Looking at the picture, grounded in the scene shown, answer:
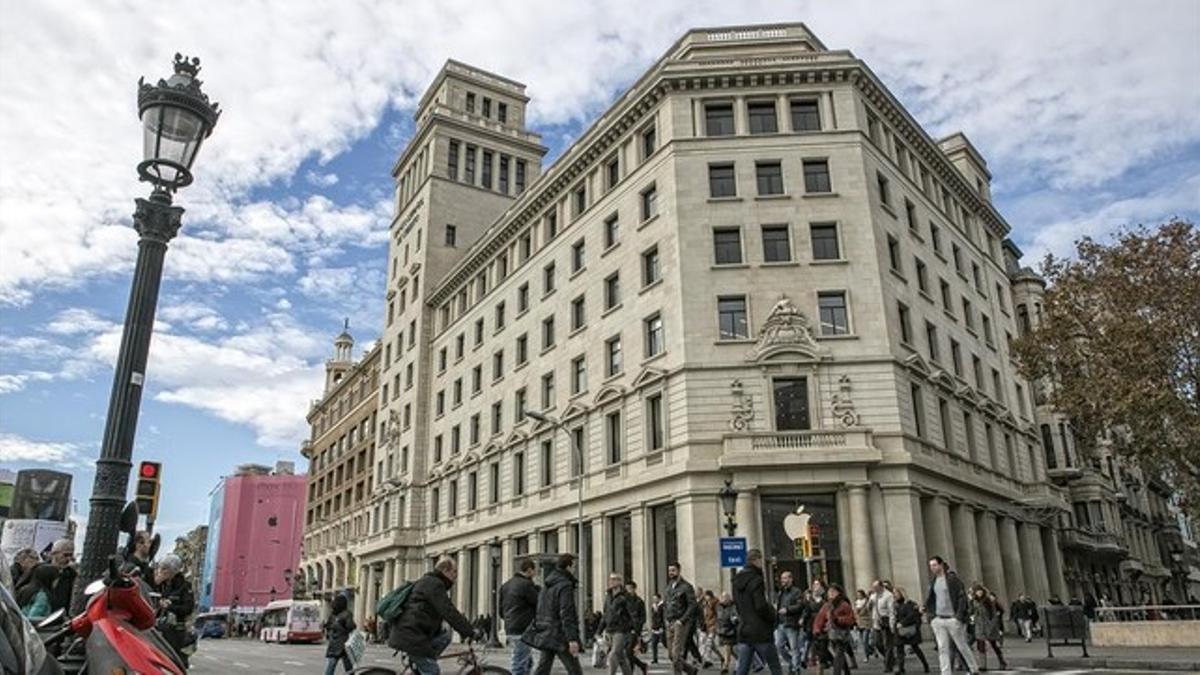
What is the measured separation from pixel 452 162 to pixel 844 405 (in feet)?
113

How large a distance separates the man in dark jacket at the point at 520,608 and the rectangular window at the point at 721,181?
23.6 m

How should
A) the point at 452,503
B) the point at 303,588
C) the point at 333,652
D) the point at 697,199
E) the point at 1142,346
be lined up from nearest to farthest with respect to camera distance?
the point at 333,652, the point at 1142,346, the point at 697,199, the point at 452,503, the point at 303,588

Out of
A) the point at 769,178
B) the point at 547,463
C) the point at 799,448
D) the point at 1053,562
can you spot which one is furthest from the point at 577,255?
the point at 1053,562

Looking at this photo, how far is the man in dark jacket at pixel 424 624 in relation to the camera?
759cm

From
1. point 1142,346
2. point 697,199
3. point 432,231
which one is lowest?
point 1142,346

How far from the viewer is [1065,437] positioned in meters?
46.5

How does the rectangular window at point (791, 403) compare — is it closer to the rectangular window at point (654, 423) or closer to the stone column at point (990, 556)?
the rectangular window at point (654, 423)

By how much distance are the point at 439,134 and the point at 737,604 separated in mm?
47544

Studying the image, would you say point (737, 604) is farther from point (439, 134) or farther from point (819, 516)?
point (439, 134)

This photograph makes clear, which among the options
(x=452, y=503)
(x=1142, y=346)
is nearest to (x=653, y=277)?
(x=1142, y=346)

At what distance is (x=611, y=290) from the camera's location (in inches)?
1400

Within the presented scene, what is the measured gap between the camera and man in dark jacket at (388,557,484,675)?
759 centimetres

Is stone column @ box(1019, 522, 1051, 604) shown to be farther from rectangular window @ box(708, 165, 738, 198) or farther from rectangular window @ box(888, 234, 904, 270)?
rectangular window @ box(708, 165, 738, 198)

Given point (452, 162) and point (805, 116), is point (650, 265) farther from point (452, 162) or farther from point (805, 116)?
point (452, 162)
